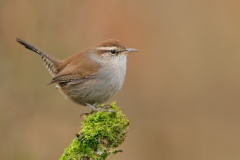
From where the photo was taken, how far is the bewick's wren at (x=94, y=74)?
714 cm

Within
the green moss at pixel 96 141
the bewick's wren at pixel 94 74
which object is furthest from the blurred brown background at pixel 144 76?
the green moss at pixel 96 141

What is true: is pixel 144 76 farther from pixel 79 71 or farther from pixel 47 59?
pixel 79 71

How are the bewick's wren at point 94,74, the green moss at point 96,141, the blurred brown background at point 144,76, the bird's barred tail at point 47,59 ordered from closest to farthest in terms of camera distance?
the green moss at point 96,141 → the bewick's wren at point 94,74 → the bird's barred tail at point 47,59 → the blurred brown background at point 144,76

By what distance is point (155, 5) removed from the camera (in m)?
12.0

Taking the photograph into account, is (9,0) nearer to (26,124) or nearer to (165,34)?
(26,124)

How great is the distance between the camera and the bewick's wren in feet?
23.4

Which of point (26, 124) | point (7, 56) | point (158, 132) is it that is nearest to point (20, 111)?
point (26, 124)

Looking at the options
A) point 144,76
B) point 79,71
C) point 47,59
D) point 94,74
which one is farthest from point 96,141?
point 144,76

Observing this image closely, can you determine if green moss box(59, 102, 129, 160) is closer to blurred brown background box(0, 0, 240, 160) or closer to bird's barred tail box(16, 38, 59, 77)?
bird's barred tail box(16, 38, 59, 77)

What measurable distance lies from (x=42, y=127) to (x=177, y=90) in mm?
3425

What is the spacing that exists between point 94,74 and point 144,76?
4330 mm

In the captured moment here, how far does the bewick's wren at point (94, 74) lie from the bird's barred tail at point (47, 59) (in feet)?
0.70

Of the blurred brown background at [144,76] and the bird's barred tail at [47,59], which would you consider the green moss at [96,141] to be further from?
the blurred brown background at [144,76]

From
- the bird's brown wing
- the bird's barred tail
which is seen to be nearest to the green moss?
the bird's brown wing
